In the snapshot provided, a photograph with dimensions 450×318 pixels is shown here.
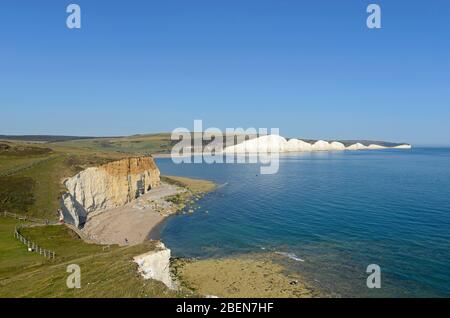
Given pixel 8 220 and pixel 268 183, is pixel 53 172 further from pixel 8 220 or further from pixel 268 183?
pixel 268 183

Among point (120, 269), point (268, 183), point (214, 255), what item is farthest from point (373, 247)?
point (268, 183)

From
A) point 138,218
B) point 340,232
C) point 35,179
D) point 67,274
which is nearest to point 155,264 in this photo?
point 67,274

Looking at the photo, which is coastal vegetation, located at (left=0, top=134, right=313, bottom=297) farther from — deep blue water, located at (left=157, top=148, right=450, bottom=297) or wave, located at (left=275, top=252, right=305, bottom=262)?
Result: deep blue water, located at (left=157, top=148, right=450, bottom=297)

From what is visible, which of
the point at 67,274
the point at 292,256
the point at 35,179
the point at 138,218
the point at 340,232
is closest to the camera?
the point at 67,274

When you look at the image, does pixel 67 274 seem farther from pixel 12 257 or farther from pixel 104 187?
pixel 104 187

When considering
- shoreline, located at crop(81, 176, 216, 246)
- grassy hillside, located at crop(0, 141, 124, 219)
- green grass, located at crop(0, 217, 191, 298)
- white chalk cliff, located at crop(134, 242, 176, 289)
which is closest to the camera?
green grass, located at crop(0, 217, 191, 298)

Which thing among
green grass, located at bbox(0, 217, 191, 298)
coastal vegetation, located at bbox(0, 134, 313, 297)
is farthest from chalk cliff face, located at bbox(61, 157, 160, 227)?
green grass, located at bbox(0, 217, 191, 298)

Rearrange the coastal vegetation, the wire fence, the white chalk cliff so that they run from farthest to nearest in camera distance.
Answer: the wire fence < the white chalk cliff < the coastal vegetation
